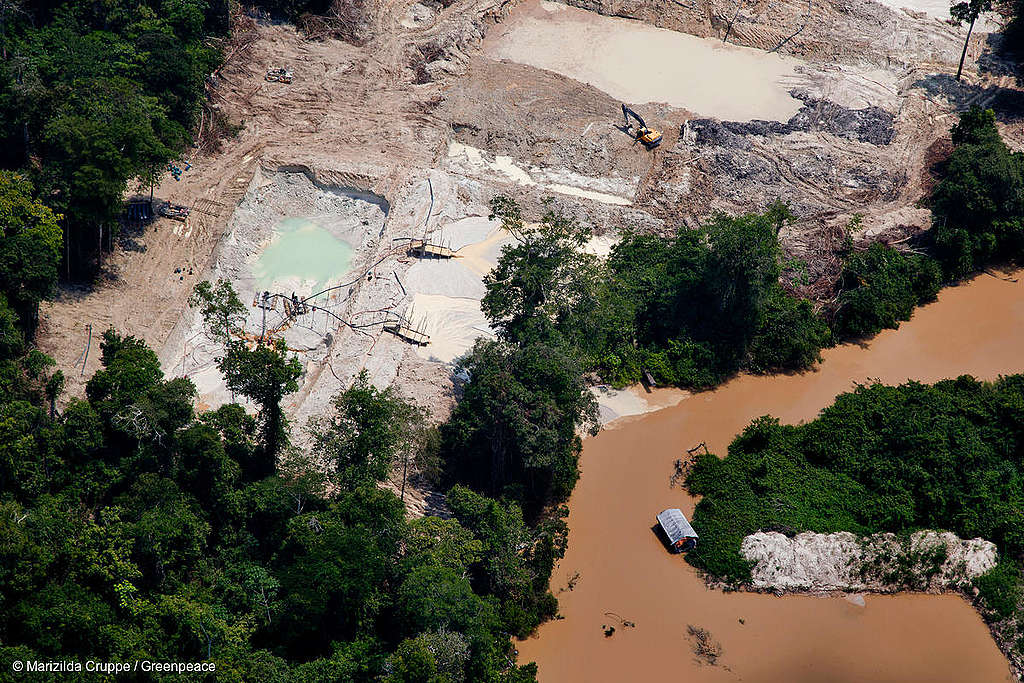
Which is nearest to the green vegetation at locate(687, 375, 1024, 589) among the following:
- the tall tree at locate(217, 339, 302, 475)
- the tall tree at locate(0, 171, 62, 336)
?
the tall tree at locate(217, 339, 302, 475)

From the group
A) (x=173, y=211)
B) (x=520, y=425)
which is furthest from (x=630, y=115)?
(x=173, y=211)

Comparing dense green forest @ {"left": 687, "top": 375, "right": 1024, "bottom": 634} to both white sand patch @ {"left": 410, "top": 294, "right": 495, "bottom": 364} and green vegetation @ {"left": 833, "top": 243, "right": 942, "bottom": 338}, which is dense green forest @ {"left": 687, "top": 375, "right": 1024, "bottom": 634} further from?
white sand patch @ {"left": 410, "top": 294, "right": 495, "bottom": 364}

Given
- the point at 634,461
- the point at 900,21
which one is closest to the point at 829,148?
the point at 900,21

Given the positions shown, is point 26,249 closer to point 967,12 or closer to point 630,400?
point 630,400

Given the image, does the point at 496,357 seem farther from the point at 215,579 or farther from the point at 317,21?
the point at 317,21

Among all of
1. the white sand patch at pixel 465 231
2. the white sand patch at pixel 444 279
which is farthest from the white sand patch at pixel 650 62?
the white sand patch at pixel 444 279

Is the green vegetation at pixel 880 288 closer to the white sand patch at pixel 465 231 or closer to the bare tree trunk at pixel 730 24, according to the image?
the white sand patch at pixel 465 231
